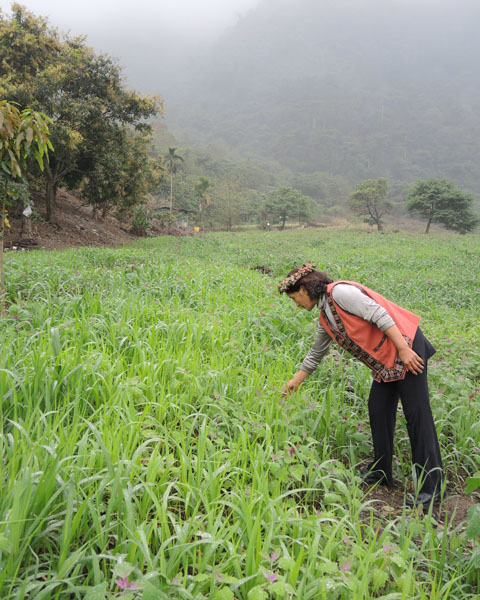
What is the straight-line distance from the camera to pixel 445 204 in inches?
1521

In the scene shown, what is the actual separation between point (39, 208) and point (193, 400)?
16.9 meters

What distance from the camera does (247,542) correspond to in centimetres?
159

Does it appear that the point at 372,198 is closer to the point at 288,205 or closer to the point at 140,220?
the point at 288,205

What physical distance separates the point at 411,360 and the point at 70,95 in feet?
49.2

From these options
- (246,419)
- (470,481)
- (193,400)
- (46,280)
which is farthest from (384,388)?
(46,280)

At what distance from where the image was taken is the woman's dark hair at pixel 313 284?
2.51m

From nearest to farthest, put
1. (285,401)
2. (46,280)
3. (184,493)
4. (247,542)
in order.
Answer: (247,542)
(184,493)
(285,401)
(46,280)

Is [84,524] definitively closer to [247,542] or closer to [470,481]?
[247,542]

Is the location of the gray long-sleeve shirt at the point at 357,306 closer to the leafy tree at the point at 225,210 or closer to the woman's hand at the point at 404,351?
the woman's hand at the point at 404,351

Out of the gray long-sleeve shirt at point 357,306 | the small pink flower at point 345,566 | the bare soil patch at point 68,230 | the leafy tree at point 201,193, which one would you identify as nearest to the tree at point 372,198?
the leafy tree at point 201,193

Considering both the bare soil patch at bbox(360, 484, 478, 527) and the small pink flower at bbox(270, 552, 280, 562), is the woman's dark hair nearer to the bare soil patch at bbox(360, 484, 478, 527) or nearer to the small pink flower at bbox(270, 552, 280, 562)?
the bare soil patch at bbox(360, 484, 478, 527)

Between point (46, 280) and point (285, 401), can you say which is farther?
point (46, 280)

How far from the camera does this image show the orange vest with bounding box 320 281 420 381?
237cm

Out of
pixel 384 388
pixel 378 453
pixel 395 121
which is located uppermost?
pixel 395 121
